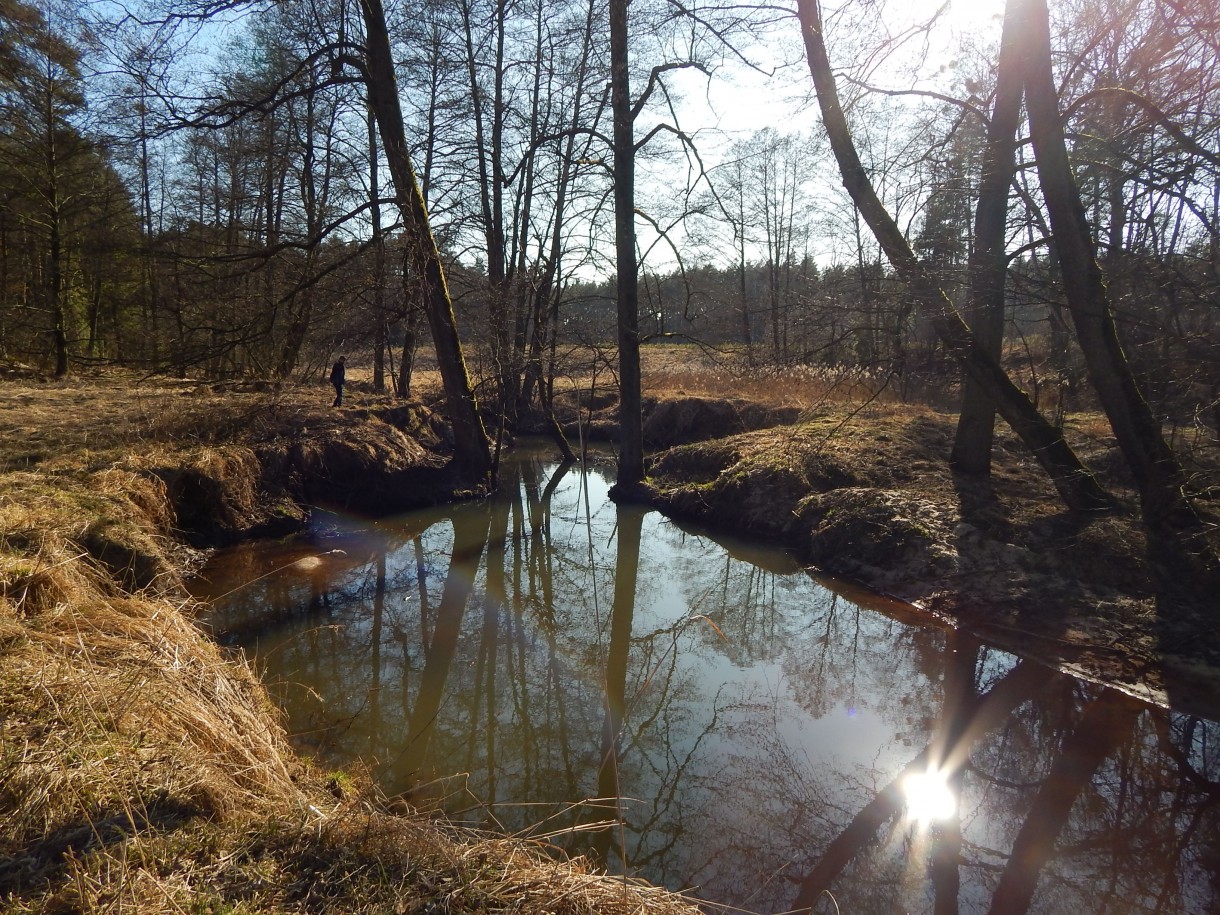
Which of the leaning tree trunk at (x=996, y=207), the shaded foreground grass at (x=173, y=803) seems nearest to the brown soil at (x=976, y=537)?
the leaning tree trunk at (x=996, y=207)

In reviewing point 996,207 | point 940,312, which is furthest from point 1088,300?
point 996,207

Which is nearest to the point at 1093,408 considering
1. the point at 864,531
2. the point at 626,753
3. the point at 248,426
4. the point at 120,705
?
the point at 864,531

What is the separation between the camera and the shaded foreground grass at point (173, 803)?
240 cm

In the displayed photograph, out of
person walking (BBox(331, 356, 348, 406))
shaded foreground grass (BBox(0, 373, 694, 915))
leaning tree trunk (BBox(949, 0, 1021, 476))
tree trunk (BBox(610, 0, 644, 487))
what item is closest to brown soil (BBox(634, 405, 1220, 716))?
tree trunk (BBox(610, 0, 644, 487))

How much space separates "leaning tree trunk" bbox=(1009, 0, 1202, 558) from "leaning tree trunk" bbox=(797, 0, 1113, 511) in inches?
33.8

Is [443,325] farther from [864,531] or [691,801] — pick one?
[691,801]

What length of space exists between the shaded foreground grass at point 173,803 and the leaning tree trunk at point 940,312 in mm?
6382

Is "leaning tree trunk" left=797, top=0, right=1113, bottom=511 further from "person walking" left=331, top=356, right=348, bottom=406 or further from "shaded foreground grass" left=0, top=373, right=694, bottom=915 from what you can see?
"person walking" left=331, top=356, right=348, bottom=406

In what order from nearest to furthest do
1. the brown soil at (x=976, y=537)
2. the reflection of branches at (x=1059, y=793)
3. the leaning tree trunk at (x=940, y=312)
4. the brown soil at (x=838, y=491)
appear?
1. the reflection of branches at (x=1059, y=793)
2. the brown soil at (x=976, y=537)
3. the brown soil at (x=838, y=491)
4. the leaning tree trunk at (x=940, y=312)

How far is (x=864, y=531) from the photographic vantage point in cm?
887

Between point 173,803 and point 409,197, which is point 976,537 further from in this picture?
point 409,197

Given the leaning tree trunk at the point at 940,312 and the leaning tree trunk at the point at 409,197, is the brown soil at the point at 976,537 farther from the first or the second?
the leaning tree trunk at the point at 409,197

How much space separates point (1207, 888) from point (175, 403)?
12295mm

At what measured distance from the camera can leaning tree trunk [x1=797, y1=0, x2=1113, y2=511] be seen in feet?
24.9
